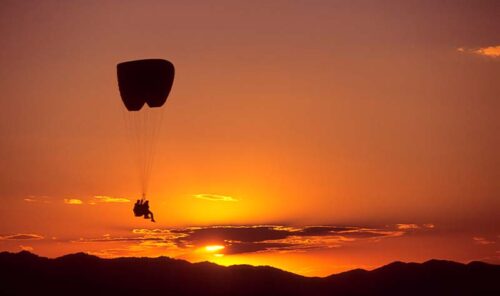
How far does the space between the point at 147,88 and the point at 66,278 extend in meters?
86.6

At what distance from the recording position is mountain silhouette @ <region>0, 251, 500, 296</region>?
425 ft

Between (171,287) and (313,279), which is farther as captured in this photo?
(313,279)

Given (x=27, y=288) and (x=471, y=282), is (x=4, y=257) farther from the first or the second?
(x=471, y=282)

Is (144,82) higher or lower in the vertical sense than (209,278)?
higher

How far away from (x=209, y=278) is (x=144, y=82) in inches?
3632

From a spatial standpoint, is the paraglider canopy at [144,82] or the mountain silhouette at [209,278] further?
the mountain silhouette at [209,278]

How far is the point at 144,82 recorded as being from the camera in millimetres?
53875

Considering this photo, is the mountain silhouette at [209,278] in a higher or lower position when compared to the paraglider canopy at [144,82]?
lower

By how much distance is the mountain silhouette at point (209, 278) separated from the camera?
130m

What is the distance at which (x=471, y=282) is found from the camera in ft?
477

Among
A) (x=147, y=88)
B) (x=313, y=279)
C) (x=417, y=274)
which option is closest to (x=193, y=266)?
(x=313, y=279)

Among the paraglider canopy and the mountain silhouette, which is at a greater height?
the paraglider canopy

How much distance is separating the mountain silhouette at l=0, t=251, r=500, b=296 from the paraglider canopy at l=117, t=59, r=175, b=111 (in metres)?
78.4

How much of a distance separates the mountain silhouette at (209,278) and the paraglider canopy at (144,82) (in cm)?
7837
